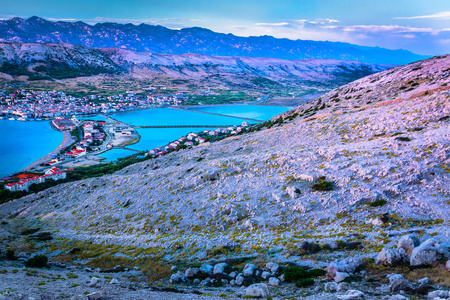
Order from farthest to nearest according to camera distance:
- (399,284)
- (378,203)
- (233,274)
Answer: (378,203), (233,274), (399,284)

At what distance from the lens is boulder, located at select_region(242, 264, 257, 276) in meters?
16.0

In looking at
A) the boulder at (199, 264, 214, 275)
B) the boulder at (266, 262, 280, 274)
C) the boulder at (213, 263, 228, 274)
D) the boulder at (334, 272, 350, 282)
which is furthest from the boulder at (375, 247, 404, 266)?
the boulder at (199, 264, 214, 275)

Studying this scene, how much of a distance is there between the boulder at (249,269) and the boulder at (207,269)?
200 centimetres

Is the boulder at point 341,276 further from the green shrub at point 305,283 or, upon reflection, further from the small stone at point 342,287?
the green shrub at point 305,283

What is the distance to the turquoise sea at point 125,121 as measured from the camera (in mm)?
96562

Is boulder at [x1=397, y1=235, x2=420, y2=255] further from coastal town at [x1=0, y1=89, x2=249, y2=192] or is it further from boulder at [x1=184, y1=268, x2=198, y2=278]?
coastal town at [x1=0, y1=89, x2=249, y2=192]

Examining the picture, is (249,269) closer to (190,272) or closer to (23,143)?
(190,272)

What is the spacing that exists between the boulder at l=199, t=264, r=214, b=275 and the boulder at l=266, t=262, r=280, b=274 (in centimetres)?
325

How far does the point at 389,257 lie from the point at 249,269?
6.88 metres

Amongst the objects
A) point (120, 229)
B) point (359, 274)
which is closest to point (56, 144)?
point (120, 229)

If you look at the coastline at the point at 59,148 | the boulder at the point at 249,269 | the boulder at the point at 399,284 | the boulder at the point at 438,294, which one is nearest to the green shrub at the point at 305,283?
the boulder at the point at 249,269

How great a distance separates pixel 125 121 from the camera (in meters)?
159

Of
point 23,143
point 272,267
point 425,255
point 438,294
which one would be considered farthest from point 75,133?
point 438,294

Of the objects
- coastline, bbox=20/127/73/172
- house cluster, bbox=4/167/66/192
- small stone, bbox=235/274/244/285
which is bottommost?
small stone, bbox=235/274/244/285
